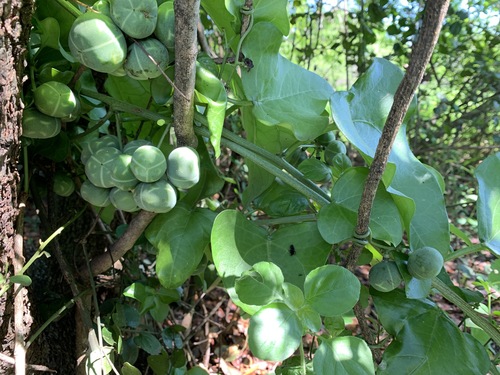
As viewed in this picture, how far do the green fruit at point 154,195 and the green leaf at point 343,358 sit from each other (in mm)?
253

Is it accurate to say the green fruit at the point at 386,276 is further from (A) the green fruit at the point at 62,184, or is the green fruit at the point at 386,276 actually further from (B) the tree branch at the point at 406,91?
(A) the green fruit at the point at 62,184

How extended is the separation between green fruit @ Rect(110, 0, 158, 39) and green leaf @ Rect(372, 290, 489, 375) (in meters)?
0.48

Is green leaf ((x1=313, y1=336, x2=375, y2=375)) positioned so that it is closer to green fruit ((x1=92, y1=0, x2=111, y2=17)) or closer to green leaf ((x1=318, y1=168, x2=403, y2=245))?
green leaf ((x1=318, y1=168, x2=403, y2=245))

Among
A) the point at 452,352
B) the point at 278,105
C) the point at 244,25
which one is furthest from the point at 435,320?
the point at 244,25

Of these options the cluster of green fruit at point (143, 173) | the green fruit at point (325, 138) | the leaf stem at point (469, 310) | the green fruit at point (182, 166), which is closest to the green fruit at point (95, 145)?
the cluster of green fruit at point (143, 173)

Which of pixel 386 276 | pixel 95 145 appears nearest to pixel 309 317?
pixel 386 276

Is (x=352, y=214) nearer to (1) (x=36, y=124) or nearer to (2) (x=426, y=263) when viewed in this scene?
(2) (x=426, y=263)

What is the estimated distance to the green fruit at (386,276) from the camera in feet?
2.08

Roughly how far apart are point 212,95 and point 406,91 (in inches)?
9.8

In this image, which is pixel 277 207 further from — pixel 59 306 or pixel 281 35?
pixel 59 306

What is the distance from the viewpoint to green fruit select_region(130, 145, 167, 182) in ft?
1.85

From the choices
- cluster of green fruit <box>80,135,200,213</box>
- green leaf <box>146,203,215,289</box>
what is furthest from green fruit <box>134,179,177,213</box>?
green leaf <box>146,203,215,289</box>

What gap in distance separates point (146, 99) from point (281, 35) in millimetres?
241

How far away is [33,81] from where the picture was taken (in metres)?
0.61
